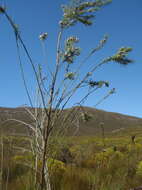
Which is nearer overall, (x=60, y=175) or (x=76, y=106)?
(x=76, y=106)

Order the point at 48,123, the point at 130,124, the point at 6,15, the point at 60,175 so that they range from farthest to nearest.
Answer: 1. the point at 130,124
2. the point at 60,175
3. the point at 48,123
4. the point at 6,15

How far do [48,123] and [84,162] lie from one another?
6.33m

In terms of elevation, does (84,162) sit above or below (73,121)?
below

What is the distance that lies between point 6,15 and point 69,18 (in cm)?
49

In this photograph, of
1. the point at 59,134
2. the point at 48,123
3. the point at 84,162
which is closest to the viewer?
the point at 48,123

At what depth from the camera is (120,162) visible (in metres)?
6.42

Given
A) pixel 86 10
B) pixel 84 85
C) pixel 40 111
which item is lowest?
pixel 40 111

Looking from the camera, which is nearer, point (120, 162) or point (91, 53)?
point (91, 53)

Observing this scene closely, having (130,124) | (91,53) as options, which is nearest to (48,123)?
(91,53)

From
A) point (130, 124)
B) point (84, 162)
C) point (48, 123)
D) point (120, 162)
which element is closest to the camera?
point (48, 123)

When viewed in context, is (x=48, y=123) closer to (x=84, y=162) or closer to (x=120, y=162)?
(x=120, y=162)

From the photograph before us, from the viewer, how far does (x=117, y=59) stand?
1971 mm

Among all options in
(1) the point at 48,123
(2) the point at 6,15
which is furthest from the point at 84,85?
(2) the point at 6,15

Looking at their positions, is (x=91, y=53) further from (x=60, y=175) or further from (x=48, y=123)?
(x=60, y=175)
